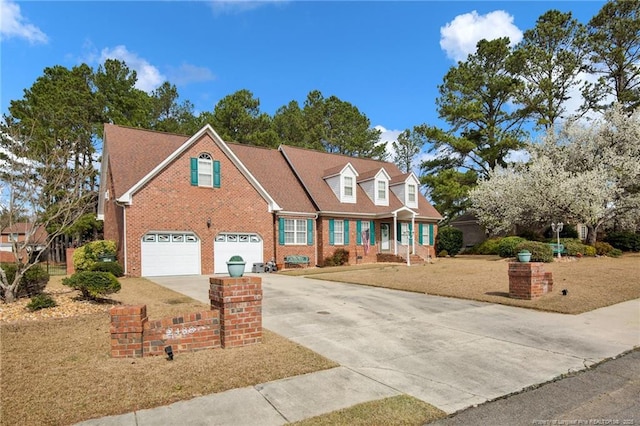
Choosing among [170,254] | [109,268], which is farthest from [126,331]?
[170,254]

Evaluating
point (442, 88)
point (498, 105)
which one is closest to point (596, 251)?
point (498, 105)

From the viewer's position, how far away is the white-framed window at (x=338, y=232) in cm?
2438

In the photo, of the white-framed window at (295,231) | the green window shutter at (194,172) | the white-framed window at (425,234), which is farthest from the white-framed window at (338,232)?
the green window shutter at (194,172)

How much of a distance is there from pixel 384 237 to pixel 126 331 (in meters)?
22.3

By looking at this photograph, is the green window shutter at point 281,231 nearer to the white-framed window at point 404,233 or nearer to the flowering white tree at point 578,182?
the white-framed window at point 404,233

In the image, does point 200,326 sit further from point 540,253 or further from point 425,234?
point 425,234

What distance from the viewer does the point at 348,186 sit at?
2592cm

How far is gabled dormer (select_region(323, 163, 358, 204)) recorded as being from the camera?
25469mm

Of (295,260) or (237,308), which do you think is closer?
(237,308)

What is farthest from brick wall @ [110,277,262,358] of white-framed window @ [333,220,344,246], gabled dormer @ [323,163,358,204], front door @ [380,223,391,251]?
front door @ [380,223,391,251]

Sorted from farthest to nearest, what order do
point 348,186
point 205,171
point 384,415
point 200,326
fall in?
point 348,186 → point 205,171 → point 200,326 → point 384,415

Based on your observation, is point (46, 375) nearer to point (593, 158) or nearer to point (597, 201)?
point (597, 201)

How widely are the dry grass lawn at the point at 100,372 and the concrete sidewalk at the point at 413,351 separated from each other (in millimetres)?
278

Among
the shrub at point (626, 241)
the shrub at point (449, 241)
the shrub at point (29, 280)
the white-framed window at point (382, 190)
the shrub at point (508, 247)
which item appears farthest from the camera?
the shrub at point (449, 241)
